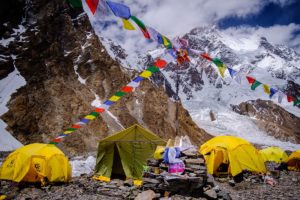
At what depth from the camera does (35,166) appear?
12719 millimetres

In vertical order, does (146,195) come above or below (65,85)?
below

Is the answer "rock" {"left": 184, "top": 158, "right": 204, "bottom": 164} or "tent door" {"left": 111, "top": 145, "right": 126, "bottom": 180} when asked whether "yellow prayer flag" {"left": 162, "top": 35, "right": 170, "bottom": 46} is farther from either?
"tent door" {"left": 111, "top": 145, "right": 126, "bottom": 180}

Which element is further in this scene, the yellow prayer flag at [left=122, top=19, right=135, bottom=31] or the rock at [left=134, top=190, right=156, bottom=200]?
the yellow prayer flag at [left=122, top=19, right=135, bottom=31]

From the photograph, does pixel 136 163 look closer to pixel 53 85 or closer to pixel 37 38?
pixel 53 85

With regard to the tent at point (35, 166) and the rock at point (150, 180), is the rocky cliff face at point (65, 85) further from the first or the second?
the rock at point (150, 180)

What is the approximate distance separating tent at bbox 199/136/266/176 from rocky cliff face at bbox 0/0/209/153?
28.2 metres

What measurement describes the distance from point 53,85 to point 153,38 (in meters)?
38.2

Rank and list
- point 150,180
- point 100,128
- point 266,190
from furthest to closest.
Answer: point 100,128 → point 266,190 → point 150,180

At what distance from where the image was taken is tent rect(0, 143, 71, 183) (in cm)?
1255

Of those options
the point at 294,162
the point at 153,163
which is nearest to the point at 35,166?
the point at 153,163

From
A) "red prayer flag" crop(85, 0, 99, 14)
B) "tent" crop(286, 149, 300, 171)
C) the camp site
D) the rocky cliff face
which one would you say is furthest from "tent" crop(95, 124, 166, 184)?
the rocky cliff face

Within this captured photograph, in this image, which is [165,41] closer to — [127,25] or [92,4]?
[127,25]

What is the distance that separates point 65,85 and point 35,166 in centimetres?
3752

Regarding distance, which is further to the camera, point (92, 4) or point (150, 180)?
point (150, 180)
